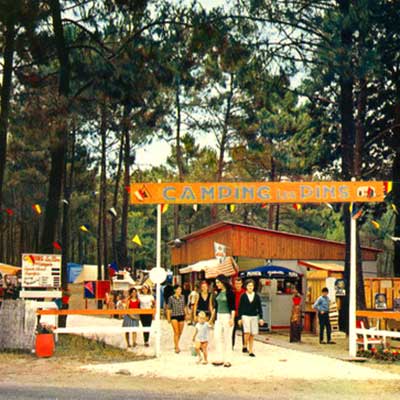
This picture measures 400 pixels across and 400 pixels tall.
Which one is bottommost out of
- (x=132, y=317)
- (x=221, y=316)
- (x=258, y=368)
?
(x=258, y=368)

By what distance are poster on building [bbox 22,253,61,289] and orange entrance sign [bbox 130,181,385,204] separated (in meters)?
3.94

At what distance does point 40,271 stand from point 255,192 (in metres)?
6.46

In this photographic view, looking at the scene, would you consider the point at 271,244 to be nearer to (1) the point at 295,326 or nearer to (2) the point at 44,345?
(1) the point at 295,326

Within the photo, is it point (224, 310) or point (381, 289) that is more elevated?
point (381, 289)

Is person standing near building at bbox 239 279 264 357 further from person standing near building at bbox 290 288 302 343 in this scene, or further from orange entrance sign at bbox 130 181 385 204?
person standing near building at bbox 290 288 302 343

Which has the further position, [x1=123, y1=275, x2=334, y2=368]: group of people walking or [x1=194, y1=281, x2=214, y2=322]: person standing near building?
[x1=194, y1=281, x2=214, y2=322]: person standing near building

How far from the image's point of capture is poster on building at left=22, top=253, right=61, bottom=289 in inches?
931

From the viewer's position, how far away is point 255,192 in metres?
21.7

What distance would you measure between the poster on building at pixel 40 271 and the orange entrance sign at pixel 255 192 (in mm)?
3941

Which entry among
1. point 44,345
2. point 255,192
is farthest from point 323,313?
point 44,345

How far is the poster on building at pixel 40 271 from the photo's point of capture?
77.6 feet

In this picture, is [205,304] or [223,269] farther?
[223,269]

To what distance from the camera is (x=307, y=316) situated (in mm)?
30625

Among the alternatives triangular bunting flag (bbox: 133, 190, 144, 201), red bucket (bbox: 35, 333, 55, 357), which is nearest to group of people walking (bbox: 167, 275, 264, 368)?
triangular bunting flag (bbox: 133, 190, 144, 201)
